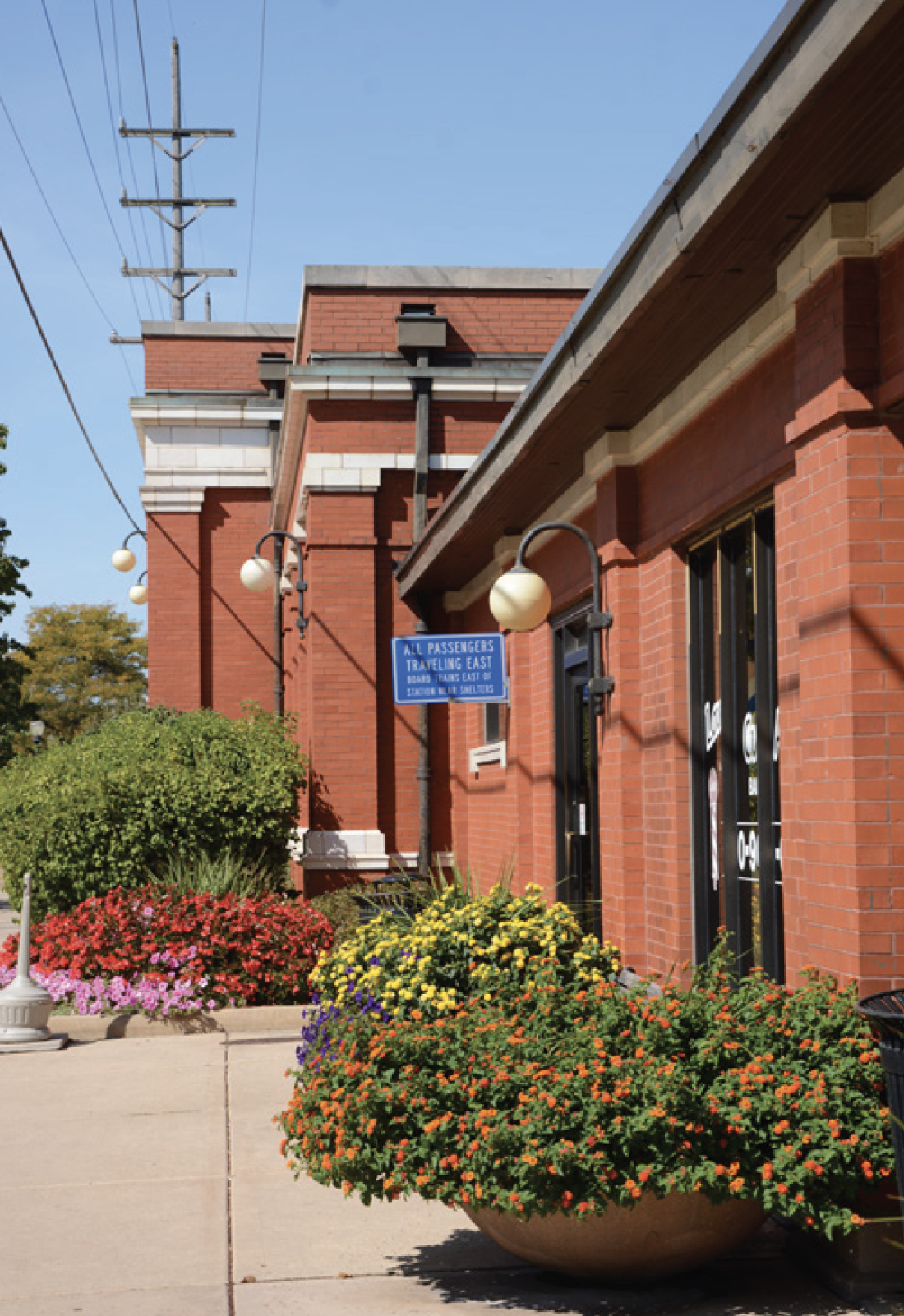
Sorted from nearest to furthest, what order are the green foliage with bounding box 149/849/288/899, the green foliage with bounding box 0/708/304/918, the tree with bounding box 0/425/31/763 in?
1. the green foliage with bounding box 149/849/288/899
2. the green foliage with bounding box 0/708/304/918
3. the tree with bounding box 0/425/31/763

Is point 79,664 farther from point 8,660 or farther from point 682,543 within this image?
point 682,543

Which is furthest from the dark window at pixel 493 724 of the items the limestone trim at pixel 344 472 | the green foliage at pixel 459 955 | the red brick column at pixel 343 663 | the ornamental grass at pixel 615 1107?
the ornamental grass at pixel 615 1107

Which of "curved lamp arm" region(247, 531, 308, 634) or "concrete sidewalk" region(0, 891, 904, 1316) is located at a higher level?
"curved lamp arm" region(247, 531, 308, 634)

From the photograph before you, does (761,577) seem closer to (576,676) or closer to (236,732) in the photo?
(576,676)

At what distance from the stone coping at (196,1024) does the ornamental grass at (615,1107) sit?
21.1ft

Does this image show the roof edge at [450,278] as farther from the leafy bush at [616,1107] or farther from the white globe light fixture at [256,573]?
the leafy bush at [616,1107]

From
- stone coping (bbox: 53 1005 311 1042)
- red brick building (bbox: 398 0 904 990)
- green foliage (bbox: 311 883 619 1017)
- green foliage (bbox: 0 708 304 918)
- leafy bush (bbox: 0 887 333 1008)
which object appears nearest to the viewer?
red brick building (bbox: 398 0 904 990)

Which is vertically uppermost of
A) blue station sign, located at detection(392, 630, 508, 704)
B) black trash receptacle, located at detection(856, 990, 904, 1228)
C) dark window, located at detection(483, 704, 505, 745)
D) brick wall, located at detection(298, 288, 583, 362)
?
brick wall, located at detection(298, 288, 583, 362)

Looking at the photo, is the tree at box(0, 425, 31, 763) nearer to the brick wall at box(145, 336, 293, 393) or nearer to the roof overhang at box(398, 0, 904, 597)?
the brick wall at box(145, 336, 293, 393)

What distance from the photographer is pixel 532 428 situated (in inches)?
373

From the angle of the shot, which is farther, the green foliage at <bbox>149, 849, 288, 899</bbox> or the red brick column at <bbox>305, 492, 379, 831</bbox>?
the red brick column at <bbox>305, 492, 379, 831</bbox>

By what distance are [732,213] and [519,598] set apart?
382 centimetres

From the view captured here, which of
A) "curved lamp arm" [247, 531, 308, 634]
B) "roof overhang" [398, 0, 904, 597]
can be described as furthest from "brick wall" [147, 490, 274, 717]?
"roof overhang" [398, 0, 904, 597]

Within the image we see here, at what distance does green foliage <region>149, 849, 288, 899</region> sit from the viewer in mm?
14141
